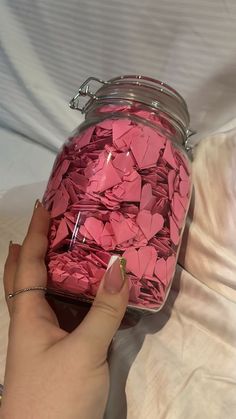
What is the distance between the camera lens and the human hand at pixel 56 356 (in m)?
0.33

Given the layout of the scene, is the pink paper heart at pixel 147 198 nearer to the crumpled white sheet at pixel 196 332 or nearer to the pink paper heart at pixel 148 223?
the pink paper heart at pixel 148 223

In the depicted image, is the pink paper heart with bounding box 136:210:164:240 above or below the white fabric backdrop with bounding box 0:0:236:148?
below

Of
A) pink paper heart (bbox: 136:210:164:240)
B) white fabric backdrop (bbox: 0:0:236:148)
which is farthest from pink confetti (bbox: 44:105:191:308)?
white fabric backdrop (bbox: 0:0:236:148)

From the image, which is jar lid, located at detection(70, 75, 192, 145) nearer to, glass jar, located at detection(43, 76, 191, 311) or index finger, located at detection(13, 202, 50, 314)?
glass jar, located at detection(43, 76, 191, 311)

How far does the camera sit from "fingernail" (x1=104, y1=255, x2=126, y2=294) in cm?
35

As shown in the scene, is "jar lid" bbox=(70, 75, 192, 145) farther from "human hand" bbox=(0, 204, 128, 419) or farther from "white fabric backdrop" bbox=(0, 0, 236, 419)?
"human hand" bbox=(0, 204, 128, 419)

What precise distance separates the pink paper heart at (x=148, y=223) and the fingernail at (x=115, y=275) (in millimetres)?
34

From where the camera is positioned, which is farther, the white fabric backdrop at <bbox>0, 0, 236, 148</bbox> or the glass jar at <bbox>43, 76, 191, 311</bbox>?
the white fabric backdrop at <bbox>0, 0, 236, 148</bbox>

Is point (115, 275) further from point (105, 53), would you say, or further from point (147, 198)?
point (105, 53)

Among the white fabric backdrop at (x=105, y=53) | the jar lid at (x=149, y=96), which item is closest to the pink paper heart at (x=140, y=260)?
the jar lid at (x=149, y=96)

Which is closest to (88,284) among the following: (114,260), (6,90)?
(114,260)

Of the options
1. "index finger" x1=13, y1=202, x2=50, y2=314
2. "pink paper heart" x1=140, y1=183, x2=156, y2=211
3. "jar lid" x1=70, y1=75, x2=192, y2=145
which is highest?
"jar lid" x1=70, y1=75, x2=192, y2=145

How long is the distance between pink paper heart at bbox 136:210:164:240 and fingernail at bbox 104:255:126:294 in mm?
34

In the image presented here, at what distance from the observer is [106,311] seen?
35cm
